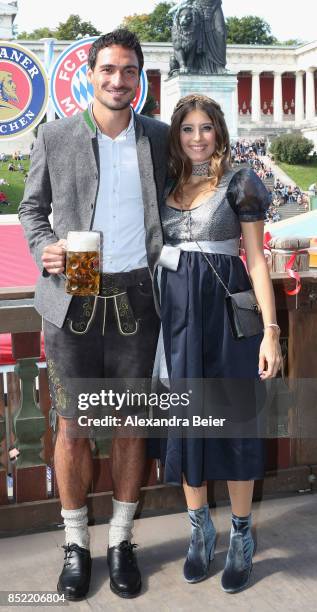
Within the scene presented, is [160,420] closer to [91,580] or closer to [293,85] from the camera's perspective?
[91,580]

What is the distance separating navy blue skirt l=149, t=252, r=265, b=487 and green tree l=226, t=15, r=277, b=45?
87930 millimetres

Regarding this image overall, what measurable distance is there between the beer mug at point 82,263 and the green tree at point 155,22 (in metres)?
83.3

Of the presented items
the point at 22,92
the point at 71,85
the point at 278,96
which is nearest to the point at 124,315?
the point at 22,92

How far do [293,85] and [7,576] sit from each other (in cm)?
8632

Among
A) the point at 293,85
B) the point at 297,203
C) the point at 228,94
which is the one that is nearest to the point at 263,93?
the point at 293,85

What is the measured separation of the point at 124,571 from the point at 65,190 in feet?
5.07

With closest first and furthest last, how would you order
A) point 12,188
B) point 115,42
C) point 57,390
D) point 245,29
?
point 115,42 → point 57,390 → point 12,188 → point 245,29

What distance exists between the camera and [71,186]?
3.21 m

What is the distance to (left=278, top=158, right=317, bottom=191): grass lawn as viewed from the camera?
167ft

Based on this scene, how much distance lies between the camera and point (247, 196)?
3199 mm

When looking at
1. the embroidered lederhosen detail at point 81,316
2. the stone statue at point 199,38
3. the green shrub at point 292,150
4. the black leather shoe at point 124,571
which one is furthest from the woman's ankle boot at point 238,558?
the green shrub at point 292,150

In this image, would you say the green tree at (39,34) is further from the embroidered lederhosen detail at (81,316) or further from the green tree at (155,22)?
the embroidered lederhosen detail at (81,316)

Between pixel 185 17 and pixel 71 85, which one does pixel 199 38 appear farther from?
pixel 71 85

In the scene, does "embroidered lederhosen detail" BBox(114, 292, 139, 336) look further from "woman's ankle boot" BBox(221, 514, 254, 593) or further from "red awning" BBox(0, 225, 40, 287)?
"red awning" BBox(0, 225, 40, 287)
